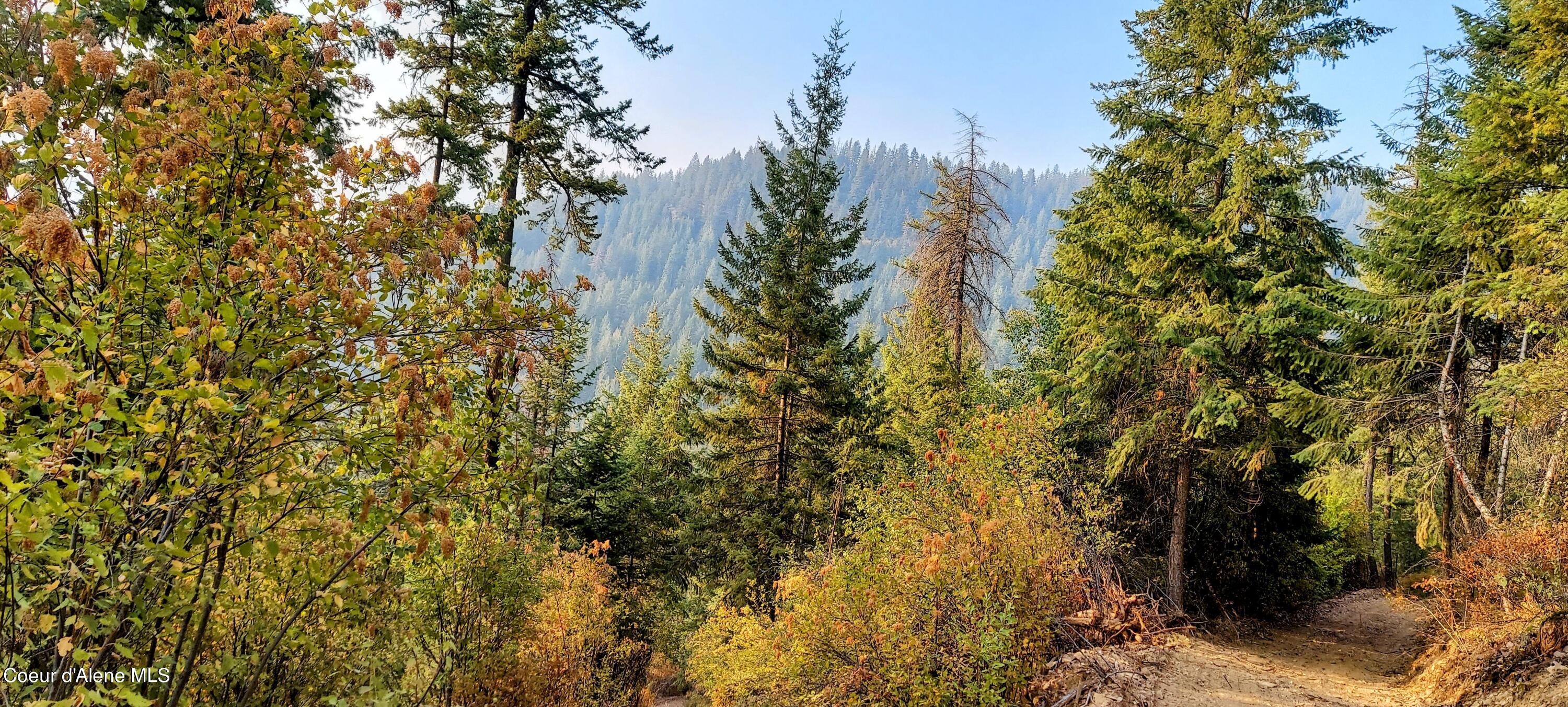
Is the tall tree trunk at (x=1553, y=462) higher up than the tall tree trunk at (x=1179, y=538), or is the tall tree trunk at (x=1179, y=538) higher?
the tall tree trunk at (x=1553, y=462)

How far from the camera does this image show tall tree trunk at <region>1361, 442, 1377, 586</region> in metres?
17.9

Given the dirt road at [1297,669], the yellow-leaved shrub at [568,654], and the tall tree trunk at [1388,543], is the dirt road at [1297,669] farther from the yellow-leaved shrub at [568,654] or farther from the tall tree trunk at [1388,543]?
the yellow-leaved shrub at [568,654]

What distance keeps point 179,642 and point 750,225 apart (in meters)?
14.0

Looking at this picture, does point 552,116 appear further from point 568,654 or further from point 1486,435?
point 1486,435

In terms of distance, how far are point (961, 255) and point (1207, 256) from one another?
785 centimetres

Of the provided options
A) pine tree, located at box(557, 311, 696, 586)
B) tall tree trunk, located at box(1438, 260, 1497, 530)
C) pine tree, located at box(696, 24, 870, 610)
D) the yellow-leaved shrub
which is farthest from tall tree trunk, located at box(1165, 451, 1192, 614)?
pine tree, located at box(557, 311, 696, 586)

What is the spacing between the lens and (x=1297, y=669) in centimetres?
858

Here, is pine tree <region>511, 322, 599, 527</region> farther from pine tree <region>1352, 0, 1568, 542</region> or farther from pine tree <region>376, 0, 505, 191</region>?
pine tree <region>1352, 0, 1568, 542</region>

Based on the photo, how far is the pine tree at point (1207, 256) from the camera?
934cm

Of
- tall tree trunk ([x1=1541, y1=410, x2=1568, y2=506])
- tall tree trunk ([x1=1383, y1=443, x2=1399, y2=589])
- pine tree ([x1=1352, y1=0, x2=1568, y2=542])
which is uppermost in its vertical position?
pine tree ([x1=1352, y1=0, x2=1568, y2=542])

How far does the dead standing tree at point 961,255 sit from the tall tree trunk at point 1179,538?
7566 mm

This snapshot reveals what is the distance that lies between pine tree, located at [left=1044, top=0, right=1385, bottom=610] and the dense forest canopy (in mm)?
87

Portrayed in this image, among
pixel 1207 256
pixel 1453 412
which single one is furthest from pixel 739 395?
pixel 1453 412

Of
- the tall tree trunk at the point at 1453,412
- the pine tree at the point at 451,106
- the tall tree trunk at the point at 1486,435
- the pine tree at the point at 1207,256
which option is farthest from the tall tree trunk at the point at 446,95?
the tall tree trunk at the point at 1486,435
